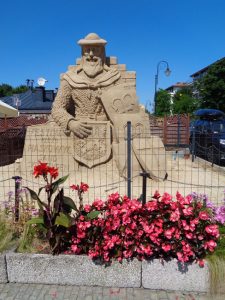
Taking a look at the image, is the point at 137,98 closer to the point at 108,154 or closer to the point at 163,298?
the point at 108,154

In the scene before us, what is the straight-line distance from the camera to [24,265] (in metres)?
3.29

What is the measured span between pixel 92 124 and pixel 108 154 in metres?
0.80

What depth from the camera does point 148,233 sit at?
3.17 meters

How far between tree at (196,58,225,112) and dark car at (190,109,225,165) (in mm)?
16583

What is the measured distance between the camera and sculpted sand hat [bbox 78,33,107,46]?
7477 mm

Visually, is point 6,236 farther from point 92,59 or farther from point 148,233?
point 92,59

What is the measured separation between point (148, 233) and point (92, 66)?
537 centimetres

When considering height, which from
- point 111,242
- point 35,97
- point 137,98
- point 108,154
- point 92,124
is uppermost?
point 35,97

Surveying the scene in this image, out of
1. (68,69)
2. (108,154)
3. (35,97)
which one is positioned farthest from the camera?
(35,97)

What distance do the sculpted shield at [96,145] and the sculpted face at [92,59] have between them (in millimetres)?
1253

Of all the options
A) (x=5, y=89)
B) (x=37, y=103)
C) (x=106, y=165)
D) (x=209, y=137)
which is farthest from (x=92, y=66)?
(x=5, y=89)

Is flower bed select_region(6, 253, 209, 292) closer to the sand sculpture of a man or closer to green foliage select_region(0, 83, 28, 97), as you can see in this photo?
the sand sculpture of a man

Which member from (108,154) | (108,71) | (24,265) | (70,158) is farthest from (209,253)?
(108,71)

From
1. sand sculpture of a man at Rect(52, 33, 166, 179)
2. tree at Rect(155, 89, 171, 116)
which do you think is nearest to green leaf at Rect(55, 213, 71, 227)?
sand sculpture of a man at Rect(52, 33, 166, 179)
